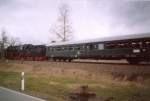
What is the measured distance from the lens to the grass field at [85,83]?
1556 cm

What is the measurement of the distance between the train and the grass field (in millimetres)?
3504

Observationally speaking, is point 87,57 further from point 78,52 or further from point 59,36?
point 59,36

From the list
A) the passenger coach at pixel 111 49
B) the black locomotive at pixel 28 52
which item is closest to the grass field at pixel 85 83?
the passenger coach at pixel 111 49

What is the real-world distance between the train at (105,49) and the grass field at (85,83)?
3.50 meters

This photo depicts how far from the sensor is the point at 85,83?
21.2m

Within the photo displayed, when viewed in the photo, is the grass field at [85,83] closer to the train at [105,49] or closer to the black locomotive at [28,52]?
the train at [105,49]

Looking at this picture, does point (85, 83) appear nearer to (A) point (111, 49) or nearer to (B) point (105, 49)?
(A) point (111, 49)

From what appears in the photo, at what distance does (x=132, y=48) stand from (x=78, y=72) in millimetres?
5277

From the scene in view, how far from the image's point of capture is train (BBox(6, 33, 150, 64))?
25.2 meters

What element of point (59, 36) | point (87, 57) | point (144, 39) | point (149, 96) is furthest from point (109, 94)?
point (59, 36)

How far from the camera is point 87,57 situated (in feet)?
108

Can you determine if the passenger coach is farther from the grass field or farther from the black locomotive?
the black locomotive

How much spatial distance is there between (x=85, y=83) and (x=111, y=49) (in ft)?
28.0

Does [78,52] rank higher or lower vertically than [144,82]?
higher
